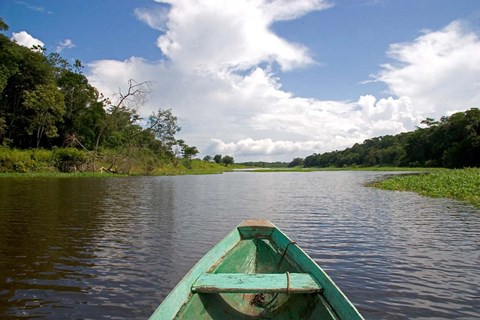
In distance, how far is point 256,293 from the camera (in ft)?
16.6

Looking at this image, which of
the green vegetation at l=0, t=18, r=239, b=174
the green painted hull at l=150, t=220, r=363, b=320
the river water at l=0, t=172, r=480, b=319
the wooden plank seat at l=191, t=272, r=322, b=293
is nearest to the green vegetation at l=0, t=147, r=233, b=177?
→ the green vegetation at l=0, t=18, r=239, b=174

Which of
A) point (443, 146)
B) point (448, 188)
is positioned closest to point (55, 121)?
point (448, 188)

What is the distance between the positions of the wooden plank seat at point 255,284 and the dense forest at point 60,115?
160 feet

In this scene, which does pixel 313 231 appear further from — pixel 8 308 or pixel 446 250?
pixel 8 308

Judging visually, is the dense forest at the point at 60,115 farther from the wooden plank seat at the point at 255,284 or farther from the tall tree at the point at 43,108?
the wooden plank seat at the point at 255,284

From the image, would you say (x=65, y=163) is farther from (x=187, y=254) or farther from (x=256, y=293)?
(x=256, y=293)

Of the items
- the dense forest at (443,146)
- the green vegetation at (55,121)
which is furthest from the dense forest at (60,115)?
the dense forest at (443,146)

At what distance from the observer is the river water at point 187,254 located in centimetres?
627

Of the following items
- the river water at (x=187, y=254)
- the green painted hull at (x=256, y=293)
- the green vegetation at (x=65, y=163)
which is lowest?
the river water at (x=187, y=254)

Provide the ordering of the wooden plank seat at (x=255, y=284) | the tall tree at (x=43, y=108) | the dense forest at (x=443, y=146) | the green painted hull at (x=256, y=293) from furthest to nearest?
1. the dense forest at (x=443, y=146)
2. the tall tree at (x=43, y=108)
3. the wooden plank seat at (x=255, y=284)
4. the green painted hull at (x=256, y=293)

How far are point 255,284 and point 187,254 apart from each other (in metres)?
5.42

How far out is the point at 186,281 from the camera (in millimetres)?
4500

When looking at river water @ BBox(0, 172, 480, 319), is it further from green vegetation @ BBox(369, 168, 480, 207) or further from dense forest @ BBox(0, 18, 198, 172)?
dense forest @ BBox(0, 18, 198, 172)

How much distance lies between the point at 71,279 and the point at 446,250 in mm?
9680
